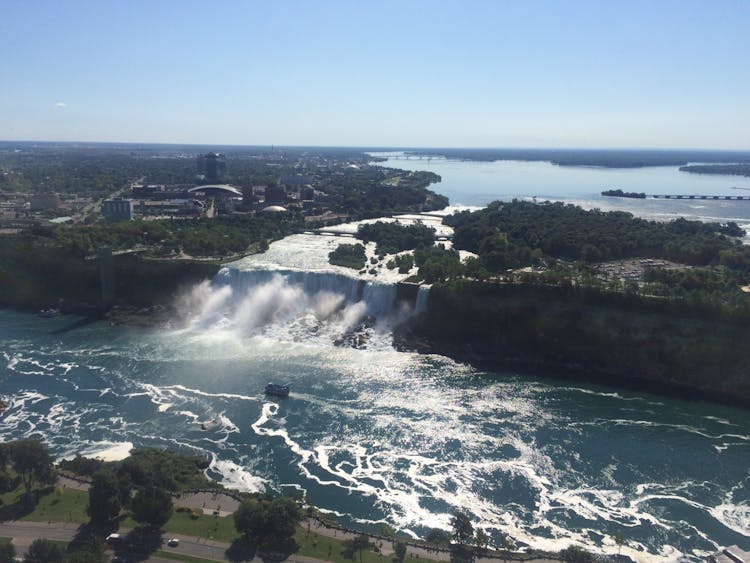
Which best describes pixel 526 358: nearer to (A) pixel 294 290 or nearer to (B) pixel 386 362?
(B) pixel 386 362

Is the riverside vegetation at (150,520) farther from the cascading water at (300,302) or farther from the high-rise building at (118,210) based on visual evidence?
the high-rise building at (118,210)

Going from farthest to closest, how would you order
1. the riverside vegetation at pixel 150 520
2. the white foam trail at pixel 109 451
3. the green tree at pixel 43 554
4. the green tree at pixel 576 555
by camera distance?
the white foam trail at pixel 109 451
the riverside vegetation at pixel 150 520
the green tree at pixel 576 555
the green tree at pixel 43 554

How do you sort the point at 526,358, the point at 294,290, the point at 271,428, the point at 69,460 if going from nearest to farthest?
the point at 69,460 → the point at 271,428 → the point at 526,358 → the point at 294,290

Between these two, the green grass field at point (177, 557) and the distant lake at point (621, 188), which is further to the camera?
the distant lake at point (621, 188)

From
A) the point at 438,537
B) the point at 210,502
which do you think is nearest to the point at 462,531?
the point at 438,537

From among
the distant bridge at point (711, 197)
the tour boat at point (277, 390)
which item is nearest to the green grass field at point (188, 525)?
the tour boat at point (277, 390)

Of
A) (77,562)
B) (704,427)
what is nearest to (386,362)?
(704,427)
